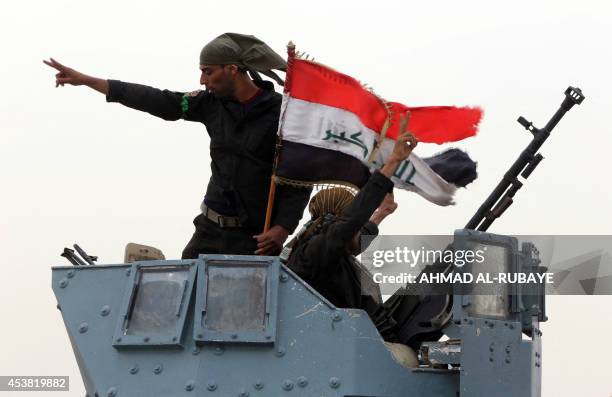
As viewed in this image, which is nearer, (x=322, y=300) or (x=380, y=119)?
(x=322, y=300)

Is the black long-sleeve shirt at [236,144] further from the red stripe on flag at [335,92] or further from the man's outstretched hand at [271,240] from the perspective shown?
the red stripe on flag at [335,92]

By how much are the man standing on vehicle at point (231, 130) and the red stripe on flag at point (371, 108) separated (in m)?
0.31

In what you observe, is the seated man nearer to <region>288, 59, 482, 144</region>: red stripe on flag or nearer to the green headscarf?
<region>288, 59, 482, 144</region>: red stripe on flag

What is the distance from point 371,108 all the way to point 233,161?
4.34 feet

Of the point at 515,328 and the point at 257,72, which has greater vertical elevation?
the point at 257,72

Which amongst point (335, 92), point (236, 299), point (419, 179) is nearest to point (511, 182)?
point (419, 179)

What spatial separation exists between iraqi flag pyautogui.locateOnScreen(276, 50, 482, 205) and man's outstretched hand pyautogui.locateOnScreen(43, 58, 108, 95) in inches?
Answer: 55.6

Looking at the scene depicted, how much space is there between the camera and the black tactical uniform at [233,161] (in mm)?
10523

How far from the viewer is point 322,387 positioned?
851 cm

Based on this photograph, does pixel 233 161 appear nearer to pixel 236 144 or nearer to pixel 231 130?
pixel 236 144

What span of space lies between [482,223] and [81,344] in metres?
3.33

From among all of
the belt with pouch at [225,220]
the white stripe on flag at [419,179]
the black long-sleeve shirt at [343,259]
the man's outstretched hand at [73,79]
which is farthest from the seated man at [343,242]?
the man's outstretched hand at [73,79]

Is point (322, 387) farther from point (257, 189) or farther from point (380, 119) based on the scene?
point (380, 119)

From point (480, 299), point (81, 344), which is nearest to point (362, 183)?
point (480, 299)
